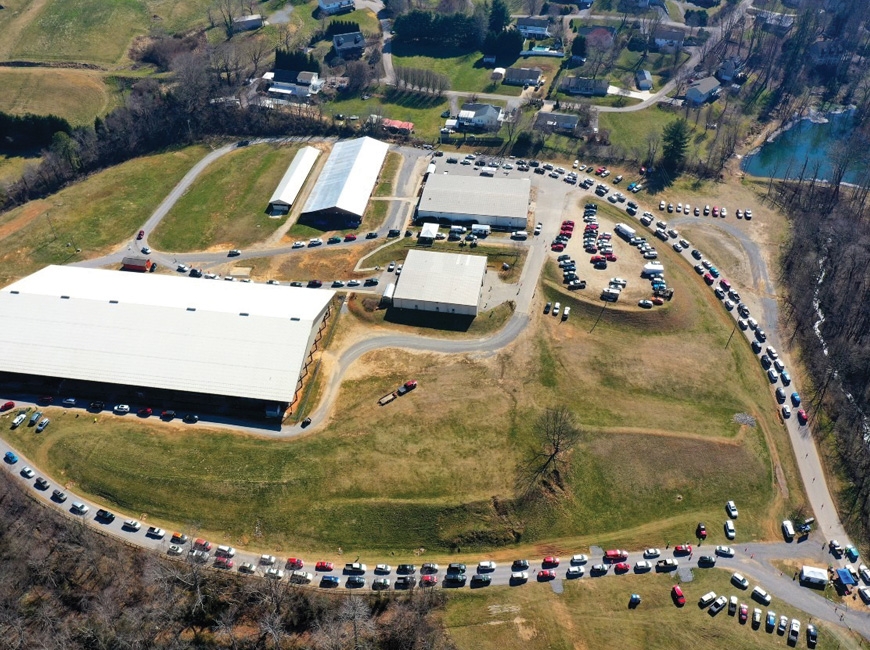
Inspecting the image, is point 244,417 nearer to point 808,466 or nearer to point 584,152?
point 808,466

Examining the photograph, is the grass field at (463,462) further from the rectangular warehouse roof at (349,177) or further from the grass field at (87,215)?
the grass field at (87,215)

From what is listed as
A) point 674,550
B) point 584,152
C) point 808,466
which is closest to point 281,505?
point 674,550

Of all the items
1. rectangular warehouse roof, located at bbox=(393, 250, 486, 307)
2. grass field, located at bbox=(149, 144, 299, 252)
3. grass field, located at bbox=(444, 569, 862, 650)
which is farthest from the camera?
grass field, located at bbox=(149, 144, 299, 252)

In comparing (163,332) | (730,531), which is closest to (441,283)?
(163,332)

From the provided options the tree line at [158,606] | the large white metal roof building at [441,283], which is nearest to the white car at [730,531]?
the tree line at [158,606]

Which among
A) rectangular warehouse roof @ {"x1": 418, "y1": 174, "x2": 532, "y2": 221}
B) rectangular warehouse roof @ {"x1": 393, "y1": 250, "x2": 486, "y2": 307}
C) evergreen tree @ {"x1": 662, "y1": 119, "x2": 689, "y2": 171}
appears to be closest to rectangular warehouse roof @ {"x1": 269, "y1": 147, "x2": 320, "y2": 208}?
rectangular warehouse roof @ {"x1": 418, "y1": 174, "x2": 532, "y2": 221}

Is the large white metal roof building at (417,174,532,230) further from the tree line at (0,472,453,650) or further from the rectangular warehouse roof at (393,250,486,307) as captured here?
the tree line at (0,472,453,650)
